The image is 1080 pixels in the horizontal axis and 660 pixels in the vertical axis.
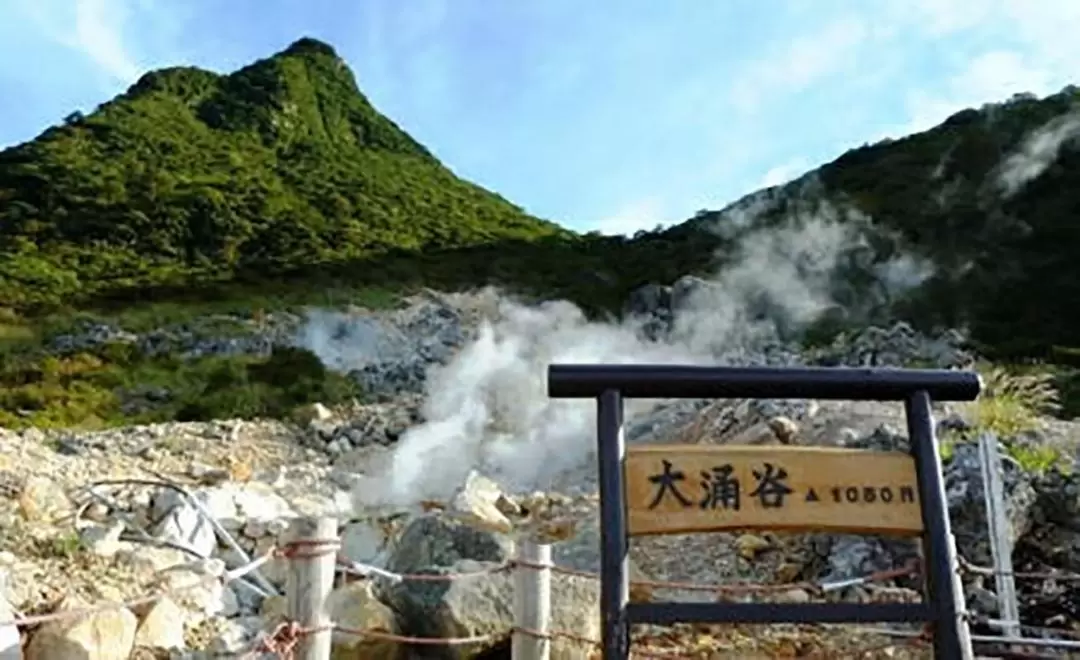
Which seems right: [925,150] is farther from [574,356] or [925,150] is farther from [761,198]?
[574,356]

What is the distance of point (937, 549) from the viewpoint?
287 cm

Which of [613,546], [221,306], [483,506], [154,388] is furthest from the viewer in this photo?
[221,306]

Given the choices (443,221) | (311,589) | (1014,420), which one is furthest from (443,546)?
(443,221)

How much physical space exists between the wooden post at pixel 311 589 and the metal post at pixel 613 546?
3.34 feet

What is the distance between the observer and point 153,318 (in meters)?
26.4

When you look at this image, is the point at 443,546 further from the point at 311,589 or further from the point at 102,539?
the point at 311,589

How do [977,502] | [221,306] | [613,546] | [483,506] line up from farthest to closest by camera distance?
[221,306] < [483,506] < [977,502] < [613,546]

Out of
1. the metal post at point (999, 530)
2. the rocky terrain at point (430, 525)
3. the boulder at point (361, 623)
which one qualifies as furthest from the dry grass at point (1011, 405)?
the boulder at point (361, 623)

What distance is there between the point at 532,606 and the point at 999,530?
2.90 metres

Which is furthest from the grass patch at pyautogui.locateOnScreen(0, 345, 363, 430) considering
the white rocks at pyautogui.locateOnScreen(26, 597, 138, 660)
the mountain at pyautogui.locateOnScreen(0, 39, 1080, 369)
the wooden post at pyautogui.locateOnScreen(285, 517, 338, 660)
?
the wooden post at pyautogui.locateOnScreen(285, 517, 338, 660)

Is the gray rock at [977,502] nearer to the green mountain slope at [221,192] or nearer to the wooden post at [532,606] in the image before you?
the wooden post at [532,606]

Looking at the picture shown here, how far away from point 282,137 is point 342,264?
61.8 feet

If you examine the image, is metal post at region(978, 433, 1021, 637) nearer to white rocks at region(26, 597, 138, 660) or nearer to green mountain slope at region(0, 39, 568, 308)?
white rocks at region(26, 597, 138, 660)

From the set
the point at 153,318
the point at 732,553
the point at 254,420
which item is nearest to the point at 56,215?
the point at 153,318
